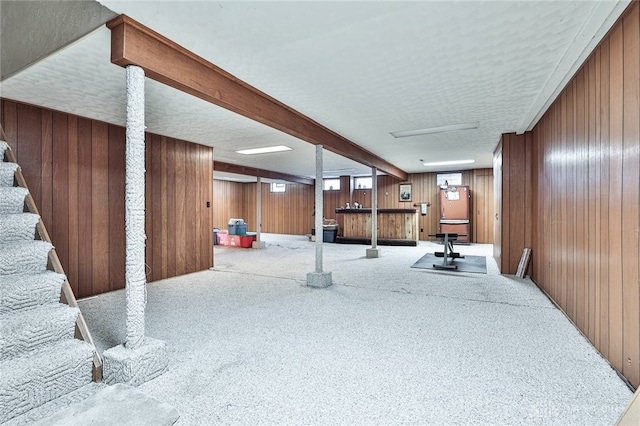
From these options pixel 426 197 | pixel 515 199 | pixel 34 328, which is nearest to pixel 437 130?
pixel 515 199

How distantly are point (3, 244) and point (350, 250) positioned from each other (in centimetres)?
750

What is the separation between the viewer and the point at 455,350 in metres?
2.55

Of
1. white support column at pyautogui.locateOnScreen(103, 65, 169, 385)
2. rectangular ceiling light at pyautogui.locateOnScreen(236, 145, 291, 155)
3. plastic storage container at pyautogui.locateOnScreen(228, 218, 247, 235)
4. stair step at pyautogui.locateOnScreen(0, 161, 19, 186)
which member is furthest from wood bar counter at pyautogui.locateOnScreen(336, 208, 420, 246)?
stair step at pyautogui.locateOnScreen(0, 161, 19, 186)

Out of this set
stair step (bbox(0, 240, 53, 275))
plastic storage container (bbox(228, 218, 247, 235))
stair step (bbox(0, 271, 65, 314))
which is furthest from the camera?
plastic storage container (bbox(228, 218, 247, 235))

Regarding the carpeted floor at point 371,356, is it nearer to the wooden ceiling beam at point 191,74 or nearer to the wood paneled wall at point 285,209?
the wooden ceiling beam at point 191,74

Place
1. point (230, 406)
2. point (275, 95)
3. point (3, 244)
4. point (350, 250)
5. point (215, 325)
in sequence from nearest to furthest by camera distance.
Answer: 1. point (230, 406)
2. point (3, 244)
3. point (215, 325)
4. point (275, 95)
5. point (350, 250)

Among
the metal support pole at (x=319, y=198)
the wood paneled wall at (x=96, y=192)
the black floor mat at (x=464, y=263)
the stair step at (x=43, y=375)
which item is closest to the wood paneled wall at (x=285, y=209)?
the black floor mat at (x=464, y=263)

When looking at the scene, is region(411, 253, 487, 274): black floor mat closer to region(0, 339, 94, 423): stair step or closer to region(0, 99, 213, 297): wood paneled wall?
region(0, 99, 213, 297): wood paneled wall

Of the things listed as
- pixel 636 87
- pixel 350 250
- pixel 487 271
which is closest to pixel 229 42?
pixel 636 87

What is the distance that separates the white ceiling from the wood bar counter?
5.54 m

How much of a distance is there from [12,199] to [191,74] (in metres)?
1.64

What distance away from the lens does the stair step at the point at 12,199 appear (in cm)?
231

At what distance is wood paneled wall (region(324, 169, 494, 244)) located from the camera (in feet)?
34.0

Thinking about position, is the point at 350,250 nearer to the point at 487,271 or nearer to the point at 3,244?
the point at 487,271
